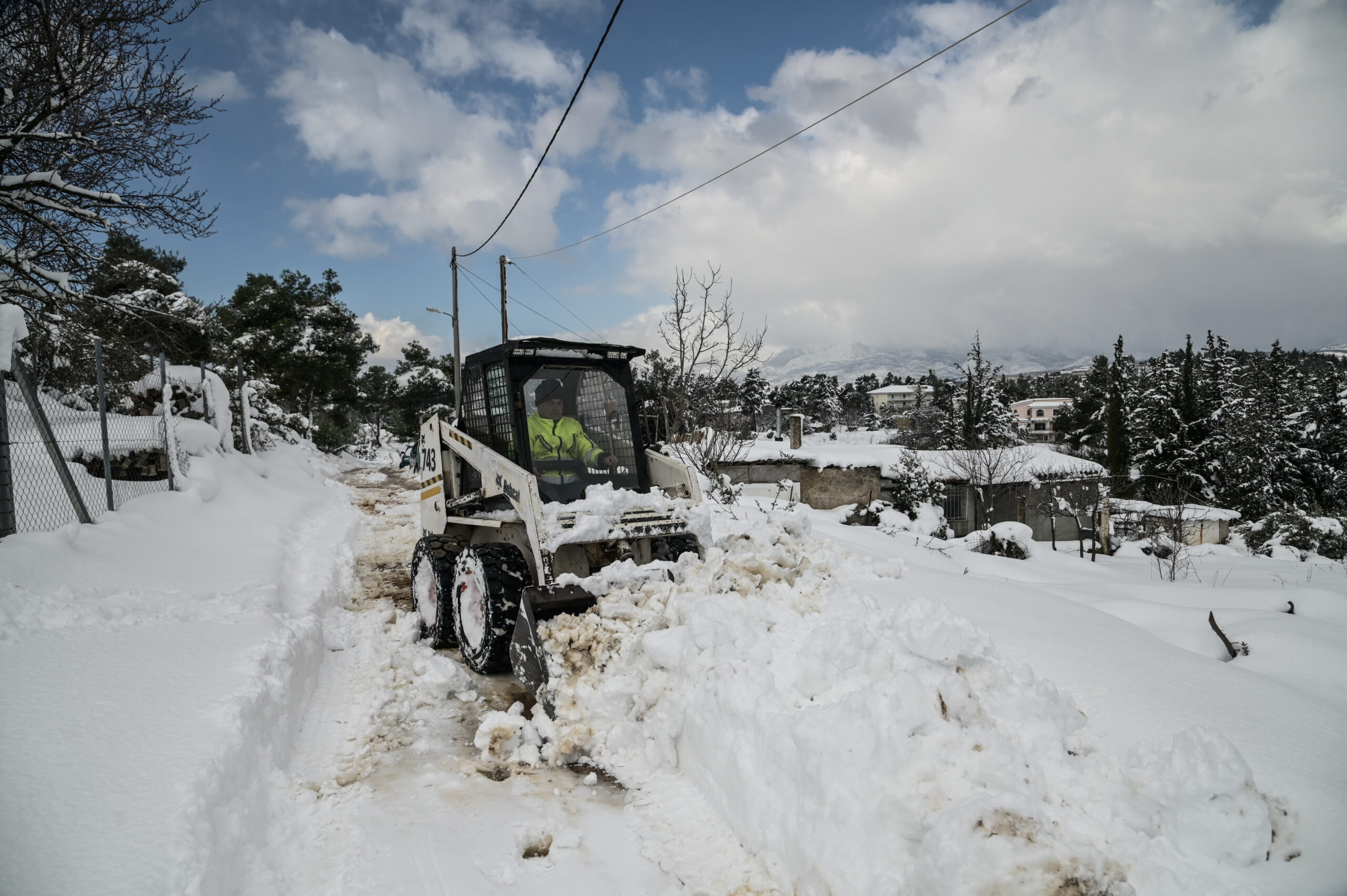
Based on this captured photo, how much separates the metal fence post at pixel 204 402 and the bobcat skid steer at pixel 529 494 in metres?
8.72

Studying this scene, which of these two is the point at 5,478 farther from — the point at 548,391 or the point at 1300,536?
the point at 1300,536

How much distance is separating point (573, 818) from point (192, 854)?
1.59 m

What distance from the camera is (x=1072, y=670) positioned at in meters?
3.49

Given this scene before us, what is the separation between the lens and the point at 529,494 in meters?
4.99

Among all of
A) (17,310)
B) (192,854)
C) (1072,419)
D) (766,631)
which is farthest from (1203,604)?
(1072,419)

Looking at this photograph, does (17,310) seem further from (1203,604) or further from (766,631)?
(1203,604)

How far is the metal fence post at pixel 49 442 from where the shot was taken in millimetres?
5254

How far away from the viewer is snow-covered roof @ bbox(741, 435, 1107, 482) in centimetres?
2114

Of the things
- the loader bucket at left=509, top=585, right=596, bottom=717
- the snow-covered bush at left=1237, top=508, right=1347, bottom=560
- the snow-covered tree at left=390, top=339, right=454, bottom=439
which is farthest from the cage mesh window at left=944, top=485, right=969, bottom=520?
the snow-covered tree at left=390, top=339, right=454, bottom=439

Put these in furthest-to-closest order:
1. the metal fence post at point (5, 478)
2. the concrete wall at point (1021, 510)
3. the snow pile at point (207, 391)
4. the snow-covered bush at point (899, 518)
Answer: the concrete wall at point (1021, 510) < the snow-covered bush at point (899, 518) < the snow pile at point (207, 391) < the metal fence post at point (5, 478)

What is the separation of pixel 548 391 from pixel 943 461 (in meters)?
21.1

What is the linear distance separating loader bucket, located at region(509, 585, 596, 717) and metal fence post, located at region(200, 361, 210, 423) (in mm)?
11246

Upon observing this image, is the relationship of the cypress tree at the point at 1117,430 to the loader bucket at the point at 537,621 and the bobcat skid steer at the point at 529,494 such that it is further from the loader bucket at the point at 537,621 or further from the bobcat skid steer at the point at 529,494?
the loader bucket at the point at 537,621

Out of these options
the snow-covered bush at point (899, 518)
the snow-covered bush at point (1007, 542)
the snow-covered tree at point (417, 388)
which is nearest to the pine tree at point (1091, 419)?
the snow-covered bush at point (899, 518)
